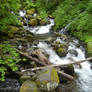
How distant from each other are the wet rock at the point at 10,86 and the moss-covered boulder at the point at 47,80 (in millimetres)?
1249

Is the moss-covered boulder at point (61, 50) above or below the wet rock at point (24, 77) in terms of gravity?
above

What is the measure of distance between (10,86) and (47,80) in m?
1.87

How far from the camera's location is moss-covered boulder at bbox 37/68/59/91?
14.1ft

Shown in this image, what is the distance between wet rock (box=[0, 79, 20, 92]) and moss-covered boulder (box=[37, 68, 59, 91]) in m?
1.25

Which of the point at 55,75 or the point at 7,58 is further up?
the point at 7,58

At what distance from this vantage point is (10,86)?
4980mm

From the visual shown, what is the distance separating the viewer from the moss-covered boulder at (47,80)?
430cm

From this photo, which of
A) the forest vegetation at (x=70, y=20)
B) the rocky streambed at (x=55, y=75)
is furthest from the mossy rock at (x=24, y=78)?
the forest vegetation at (x=70, y=20)

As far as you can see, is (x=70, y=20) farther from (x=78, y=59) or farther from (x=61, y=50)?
(x=78, y=59)

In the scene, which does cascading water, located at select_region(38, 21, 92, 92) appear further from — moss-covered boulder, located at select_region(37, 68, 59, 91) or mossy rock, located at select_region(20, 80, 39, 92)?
mossy rock, located at select_region(20, 80, 39, 92)

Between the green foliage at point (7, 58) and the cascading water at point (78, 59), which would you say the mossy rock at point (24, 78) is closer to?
the green foliage at point (7, 58)

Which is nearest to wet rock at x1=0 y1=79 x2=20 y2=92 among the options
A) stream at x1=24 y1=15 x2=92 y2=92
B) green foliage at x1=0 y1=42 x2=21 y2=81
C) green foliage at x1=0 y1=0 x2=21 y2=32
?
green foliage at x1=0 y1=42 x2=21 y2=81

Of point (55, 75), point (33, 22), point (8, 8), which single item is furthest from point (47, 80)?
point (33, 22)

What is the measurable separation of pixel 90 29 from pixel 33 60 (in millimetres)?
6364
